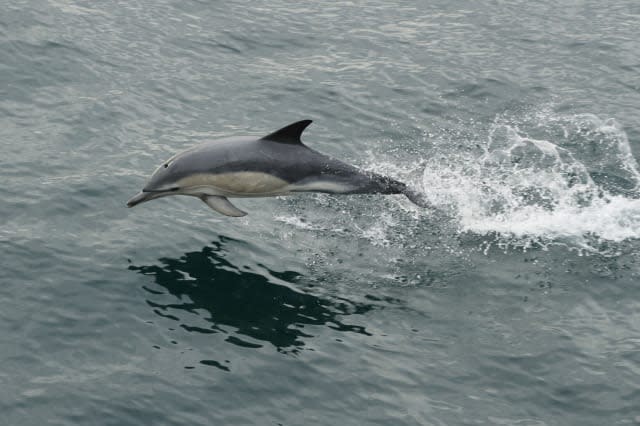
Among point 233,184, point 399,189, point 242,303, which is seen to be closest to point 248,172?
point 233,184

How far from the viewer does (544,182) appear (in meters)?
20.2

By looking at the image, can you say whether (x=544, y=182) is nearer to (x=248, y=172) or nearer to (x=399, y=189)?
(x=399, y=189)

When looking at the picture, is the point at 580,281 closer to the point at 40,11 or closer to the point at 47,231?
the point at 47,231

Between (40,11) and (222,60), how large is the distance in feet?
17.9

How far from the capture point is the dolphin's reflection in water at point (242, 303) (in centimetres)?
1526

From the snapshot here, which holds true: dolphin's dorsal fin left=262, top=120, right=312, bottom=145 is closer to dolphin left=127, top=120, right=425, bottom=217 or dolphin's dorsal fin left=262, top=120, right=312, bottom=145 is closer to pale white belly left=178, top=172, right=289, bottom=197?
dolphin left=127, top=120, right=425, bottom=217

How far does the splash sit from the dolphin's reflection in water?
3883mm

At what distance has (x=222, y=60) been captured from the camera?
26172 mm

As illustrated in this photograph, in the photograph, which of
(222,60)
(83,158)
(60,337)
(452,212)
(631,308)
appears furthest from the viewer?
(222,60)

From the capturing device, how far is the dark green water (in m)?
14.1

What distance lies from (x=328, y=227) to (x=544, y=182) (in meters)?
4.77

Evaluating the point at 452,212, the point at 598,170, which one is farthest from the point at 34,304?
the point at 598,170

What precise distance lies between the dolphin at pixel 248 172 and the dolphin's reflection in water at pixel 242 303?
110 centimetres

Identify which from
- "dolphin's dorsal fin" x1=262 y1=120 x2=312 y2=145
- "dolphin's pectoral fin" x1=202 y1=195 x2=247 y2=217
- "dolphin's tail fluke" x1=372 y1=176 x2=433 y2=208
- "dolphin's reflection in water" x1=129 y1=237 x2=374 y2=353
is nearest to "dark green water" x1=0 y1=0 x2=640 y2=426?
"dolphin's reflection in water" x1=129 y1=237 x2=374 y2=353
